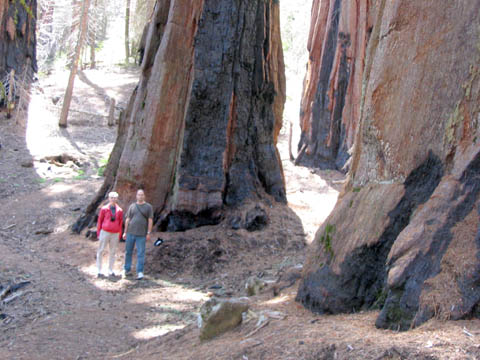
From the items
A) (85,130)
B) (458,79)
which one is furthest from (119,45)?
(458,79)

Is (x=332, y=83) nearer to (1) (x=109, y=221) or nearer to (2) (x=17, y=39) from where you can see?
(1) (x=109, y=221)

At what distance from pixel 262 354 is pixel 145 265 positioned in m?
5.30

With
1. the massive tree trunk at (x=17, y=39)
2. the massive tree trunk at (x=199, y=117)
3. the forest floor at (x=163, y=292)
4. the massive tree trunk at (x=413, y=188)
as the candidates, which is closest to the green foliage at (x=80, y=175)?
the forest floor at (x=163, y=292)

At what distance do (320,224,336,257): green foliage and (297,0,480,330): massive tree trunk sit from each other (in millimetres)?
10

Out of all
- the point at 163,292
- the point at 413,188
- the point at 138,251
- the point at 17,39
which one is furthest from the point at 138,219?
the point at 17,39

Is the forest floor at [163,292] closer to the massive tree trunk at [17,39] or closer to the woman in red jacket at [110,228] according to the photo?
the woman in red jacket at [110,228]

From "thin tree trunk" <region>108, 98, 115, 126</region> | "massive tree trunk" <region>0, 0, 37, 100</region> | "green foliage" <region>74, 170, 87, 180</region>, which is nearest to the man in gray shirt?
"green foliage" <region>74, 170, 87, 180</region>

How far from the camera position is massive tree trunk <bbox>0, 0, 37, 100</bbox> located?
2047 cm

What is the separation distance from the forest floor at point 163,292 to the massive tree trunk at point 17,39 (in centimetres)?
573

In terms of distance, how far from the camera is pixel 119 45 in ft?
155

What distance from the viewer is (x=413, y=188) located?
4.34 m

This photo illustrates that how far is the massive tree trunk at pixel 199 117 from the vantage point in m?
9.76

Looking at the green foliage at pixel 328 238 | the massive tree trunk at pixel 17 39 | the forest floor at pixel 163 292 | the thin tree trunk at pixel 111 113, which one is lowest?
the forest floor at pixel 163 292

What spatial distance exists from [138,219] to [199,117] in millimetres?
2603
